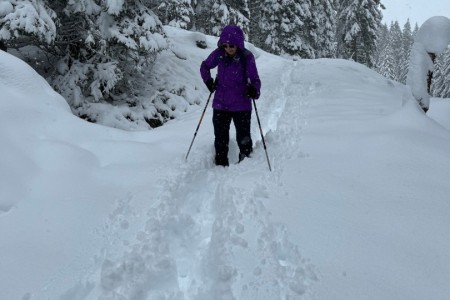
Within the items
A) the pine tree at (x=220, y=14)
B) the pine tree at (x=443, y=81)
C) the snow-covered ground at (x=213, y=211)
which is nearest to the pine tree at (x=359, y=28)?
the pine tree at (x=220, y=14)

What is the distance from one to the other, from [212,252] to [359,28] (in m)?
27.6

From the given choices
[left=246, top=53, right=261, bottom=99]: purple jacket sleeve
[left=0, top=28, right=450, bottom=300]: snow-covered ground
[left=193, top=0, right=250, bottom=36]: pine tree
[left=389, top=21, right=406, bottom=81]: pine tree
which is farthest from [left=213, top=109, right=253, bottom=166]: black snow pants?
[left=389, top=21, right=406, bottom=81]: pine tree

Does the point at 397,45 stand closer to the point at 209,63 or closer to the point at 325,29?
the point at 325,29

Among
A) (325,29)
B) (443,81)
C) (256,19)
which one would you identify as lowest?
(443,81)

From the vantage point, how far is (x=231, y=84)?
19.7ft

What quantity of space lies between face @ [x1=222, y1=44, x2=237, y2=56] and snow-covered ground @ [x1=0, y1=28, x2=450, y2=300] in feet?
5.95

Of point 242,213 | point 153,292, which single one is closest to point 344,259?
point 242,213

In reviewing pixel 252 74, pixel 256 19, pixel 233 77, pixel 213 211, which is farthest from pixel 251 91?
pixel 256 19

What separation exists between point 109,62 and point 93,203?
553cm

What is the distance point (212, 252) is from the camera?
3.86 m

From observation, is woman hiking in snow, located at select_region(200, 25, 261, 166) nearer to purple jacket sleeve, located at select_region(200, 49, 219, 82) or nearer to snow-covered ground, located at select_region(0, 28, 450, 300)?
purple jacket sleeve, located at select_region(200, 49, 219, 82)

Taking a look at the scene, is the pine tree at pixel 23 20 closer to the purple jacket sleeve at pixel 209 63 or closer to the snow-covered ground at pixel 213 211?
the snow-covered ground at pixel 213 211

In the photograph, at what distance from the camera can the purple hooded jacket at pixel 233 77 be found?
5.86 metres

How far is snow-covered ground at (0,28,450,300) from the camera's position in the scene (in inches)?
129
